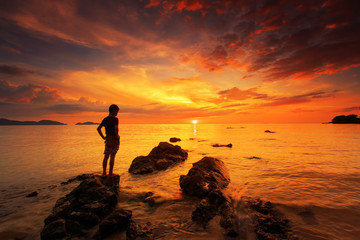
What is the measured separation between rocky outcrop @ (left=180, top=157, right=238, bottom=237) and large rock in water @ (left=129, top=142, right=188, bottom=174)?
4026 mm

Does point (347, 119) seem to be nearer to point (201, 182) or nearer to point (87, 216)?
point (201, 182)

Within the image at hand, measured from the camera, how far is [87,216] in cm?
481

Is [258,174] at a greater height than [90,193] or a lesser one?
lesser

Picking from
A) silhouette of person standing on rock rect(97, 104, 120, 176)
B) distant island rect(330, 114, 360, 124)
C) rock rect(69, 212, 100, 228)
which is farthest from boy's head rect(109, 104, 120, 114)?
distant island rect(330, 114, 360, 124)

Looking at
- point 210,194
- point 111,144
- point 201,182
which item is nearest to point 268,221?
point 210,194

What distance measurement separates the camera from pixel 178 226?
4680mm

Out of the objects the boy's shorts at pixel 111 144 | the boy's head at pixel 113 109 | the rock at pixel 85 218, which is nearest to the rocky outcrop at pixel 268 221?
the rock at pixel 85 218

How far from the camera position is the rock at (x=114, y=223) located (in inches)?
168

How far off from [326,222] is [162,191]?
19.8 feet

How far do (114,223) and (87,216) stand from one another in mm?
1072

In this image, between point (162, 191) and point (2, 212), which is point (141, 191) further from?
point (2, 212)

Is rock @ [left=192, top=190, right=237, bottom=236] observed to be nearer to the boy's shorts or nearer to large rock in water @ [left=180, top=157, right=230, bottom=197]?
large rock in water @ [left=180, top=157, right=230, bottom=197]

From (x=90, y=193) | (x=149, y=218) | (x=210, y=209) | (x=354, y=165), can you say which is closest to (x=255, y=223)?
(x=210, y=209)

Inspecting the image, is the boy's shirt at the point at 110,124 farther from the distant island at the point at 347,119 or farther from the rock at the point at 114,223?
the distant island at the point at 347,119
